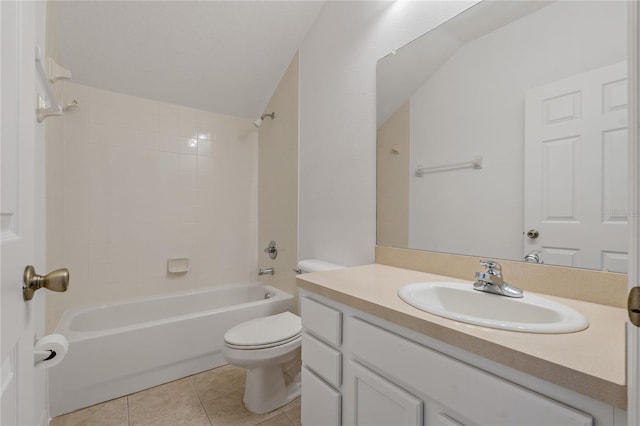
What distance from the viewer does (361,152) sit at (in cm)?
171

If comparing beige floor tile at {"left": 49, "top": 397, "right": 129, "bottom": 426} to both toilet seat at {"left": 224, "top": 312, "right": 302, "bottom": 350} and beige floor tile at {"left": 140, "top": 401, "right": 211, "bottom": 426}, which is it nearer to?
beige floor tile at {"left": 140, "top": 401, "right": 211, "bottom": 426}

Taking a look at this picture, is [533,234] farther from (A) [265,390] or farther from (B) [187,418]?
(B) [187,418]

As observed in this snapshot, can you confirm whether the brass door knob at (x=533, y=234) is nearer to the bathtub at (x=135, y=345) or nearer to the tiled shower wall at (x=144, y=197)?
the bathtub at (x=135, y=345)

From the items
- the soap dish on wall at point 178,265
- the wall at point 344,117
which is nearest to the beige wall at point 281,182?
the wall at point 344,117

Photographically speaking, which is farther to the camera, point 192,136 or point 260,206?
point 260,206

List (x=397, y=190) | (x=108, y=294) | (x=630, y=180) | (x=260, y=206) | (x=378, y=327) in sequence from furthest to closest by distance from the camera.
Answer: (x=260, y=206) → (x=108, y=294) → (x=397, y=190) → (x=378, y=327) → (x=630, y=180)

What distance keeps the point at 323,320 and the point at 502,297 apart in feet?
2.02

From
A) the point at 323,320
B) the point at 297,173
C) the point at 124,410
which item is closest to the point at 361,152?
the point at 297,173

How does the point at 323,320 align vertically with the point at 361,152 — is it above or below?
below

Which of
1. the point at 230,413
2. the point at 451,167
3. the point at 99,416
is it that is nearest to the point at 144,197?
the point at 99,416

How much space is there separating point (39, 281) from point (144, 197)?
200cm

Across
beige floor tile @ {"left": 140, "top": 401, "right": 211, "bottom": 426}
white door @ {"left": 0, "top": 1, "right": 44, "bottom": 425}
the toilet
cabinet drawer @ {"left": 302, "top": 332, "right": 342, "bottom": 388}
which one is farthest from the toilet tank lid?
white door @ {"left": 0, "top": 1, "right": 44, "bottom": 425}

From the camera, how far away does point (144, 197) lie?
233 centimetres

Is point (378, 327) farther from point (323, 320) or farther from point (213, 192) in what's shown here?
point (213, 192)
